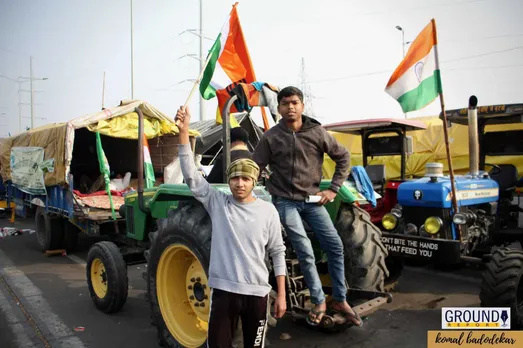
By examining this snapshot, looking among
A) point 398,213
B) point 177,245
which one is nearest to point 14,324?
point 177,245

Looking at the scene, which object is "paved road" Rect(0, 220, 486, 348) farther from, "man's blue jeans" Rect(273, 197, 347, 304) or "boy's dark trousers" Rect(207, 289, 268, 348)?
"boy's dark trousers" Rect(207, 289, 268, 348)

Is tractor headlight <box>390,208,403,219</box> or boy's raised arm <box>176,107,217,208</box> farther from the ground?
boy's raised arm <box>176,107,217,208</box>

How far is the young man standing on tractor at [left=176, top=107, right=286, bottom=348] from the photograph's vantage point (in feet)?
7.65

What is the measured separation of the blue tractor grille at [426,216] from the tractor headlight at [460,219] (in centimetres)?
20

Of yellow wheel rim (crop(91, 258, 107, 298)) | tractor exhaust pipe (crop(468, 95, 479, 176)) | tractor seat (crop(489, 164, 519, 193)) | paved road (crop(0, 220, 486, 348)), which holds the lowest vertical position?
paved road (crop(0, 220, 486, 348))

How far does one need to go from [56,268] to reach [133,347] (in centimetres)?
393

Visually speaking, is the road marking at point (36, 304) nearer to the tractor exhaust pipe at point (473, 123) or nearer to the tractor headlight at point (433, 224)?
the tractor headlight at point (433, 224)

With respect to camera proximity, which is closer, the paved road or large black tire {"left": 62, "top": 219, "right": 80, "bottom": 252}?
the paved road

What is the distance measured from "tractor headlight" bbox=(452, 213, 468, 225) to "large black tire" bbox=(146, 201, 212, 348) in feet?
10.2

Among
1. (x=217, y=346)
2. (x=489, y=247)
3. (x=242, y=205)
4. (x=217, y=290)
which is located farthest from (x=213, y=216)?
(x=489, y=247)

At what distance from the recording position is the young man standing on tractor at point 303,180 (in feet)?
9.94

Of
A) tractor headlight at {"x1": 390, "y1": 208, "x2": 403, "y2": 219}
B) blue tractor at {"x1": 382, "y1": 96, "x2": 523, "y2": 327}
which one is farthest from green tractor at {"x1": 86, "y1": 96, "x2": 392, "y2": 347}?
tractor headlight at {"x1": 390, "y1": 208, "x2": 403, "y2": 219}

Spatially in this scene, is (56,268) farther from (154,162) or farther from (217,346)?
(217,346)

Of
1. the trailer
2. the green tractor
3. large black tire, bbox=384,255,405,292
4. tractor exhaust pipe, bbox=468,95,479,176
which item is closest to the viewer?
the green tractor
